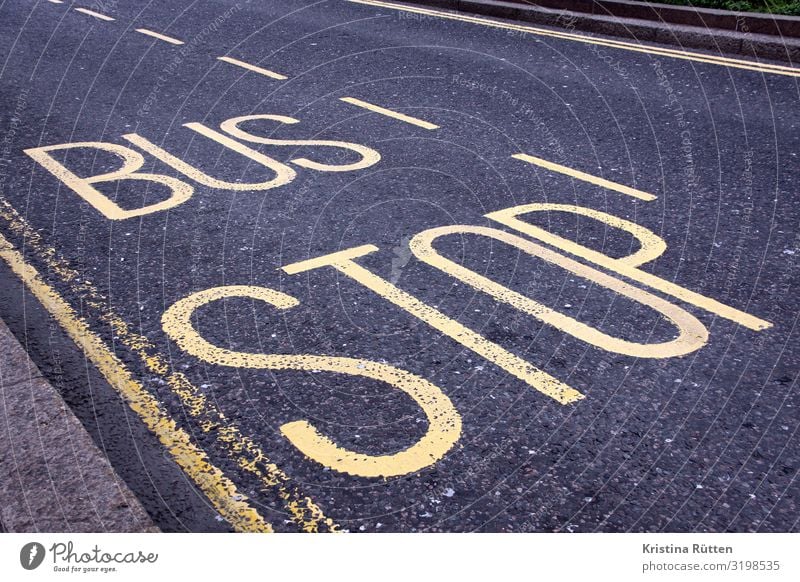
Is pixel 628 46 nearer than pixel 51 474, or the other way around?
pixel 51 474

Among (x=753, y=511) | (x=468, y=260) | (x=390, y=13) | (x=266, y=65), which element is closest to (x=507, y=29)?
(x=390, y=13)

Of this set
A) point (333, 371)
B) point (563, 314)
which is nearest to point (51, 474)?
point (333, 371)

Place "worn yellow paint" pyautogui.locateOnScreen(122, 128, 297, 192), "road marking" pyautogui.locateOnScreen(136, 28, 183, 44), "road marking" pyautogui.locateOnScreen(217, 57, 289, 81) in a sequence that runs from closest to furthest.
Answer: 1. "worn yellow paint" pyautogui.locateOnScreen(122, 128, 297, 192)
2. "road marking" pyautogui.locateOnScreen(217, 57, 289, 81)
3. "road marking" pyautogui.locateOnScreen(136, 28, 183, 44)

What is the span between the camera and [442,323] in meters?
3.40

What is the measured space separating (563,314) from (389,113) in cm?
334

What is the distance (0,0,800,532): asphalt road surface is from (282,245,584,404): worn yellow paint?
2cm

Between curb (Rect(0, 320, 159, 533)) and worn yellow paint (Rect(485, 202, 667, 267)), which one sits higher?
worn yellow paint (Rect(485, 202, 667, 267))

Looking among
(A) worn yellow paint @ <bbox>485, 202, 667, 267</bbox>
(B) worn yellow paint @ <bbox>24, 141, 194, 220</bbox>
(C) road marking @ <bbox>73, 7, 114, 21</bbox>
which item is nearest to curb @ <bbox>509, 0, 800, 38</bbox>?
(A) worn yellow paint @ <bbox>485, 202, 667, 267</bbox>

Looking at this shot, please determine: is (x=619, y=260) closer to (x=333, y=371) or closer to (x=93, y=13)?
(x=333, y=371)

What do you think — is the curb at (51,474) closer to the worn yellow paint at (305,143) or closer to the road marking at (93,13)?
the worn yellow paint at (305,143)

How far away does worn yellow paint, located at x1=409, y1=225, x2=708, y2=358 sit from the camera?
10.6 feet

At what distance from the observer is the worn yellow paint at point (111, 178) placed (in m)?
4.53

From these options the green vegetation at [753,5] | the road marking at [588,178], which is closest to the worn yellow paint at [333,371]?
the road marking at [588,178]

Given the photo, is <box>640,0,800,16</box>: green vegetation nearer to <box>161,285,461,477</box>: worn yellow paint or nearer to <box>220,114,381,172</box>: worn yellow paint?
<box>220,114,381,172</box>: worn yellow paint
